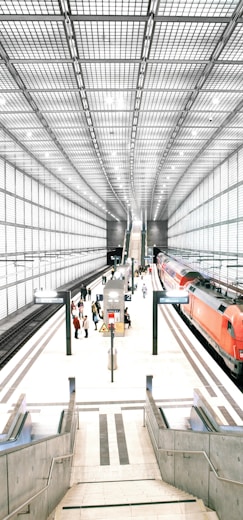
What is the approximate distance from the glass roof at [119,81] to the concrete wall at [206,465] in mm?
9059

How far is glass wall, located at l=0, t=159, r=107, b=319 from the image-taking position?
73.8 ft

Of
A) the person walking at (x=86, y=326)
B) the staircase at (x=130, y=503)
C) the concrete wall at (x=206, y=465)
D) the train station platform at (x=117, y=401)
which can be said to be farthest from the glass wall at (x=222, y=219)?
the staircase at (x=130, y=503)

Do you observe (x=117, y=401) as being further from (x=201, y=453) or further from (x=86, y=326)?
(x=86, y=326)

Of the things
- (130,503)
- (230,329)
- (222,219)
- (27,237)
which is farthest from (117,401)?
(222,219)

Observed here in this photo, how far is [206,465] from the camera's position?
593 centimetres

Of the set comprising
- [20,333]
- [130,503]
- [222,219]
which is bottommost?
[20,333]

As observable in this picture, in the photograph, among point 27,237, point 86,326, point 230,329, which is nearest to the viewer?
point 230,329

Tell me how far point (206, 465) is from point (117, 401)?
543 cm

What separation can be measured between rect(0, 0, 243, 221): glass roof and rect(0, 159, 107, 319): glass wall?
207 centimetres

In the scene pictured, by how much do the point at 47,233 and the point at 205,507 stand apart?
97.1ft

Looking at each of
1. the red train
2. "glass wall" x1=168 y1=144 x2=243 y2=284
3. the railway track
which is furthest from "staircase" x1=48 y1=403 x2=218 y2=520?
"glass wall" x1=168 y1=144 x2=243 y2=284

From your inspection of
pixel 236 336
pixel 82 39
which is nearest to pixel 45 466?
pixel 236 336

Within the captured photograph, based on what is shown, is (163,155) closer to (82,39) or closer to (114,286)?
(114,286)

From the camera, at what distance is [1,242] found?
21703mm
